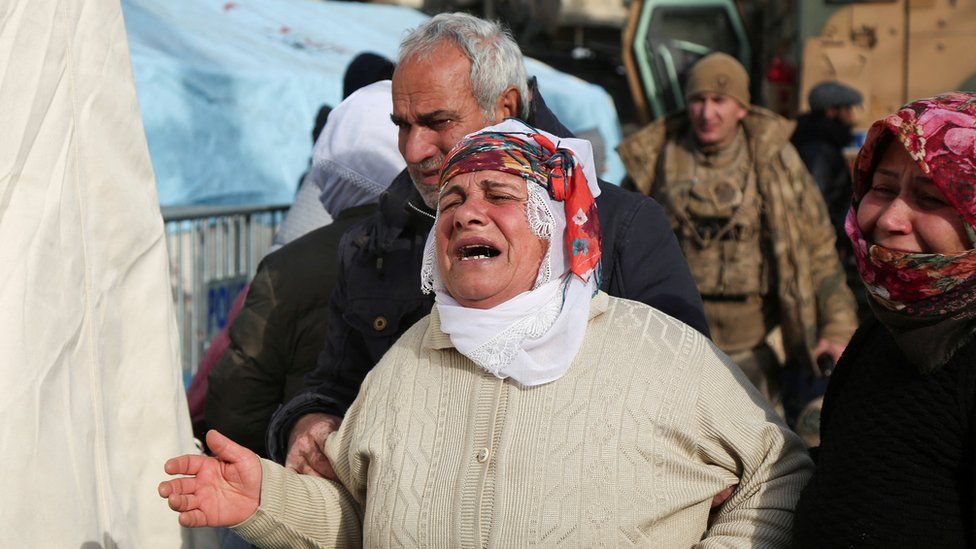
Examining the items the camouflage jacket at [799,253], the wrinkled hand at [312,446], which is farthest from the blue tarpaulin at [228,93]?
the wrinkled hand at [312,446]

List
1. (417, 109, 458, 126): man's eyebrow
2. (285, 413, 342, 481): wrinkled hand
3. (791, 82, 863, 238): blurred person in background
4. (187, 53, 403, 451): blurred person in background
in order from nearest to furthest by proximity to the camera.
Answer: (285, 413, 342, 481): wrinkled hand, (417, 109, 458, 126): man's eyebrow, (187, 53, 403, 451): blurred person in background, (791, 82, 863, 238): blurred person in background

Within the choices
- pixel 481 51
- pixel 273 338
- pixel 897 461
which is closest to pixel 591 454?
pixel 897 461

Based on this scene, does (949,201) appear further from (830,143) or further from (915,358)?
(830,143)

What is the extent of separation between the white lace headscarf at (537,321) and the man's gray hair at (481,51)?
2.06 feet

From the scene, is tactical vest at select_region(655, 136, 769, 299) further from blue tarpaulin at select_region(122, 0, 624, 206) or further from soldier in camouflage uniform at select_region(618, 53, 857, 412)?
blue tarpaulin at select_region(122, 0, 624, 206)

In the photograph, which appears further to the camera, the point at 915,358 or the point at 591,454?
the point at 591,454

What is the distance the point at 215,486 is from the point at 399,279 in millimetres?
788

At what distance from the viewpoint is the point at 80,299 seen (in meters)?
2.30

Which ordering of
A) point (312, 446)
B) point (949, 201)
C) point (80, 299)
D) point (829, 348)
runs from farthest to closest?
point (829, 348) < point (312, 446) < point (80, 299) < point (949, 201)

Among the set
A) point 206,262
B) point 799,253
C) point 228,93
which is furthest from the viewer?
point 228,93

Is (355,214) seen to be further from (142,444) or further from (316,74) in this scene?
(316,74)

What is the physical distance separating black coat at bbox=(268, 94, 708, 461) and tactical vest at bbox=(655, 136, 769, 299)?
8.42 feet

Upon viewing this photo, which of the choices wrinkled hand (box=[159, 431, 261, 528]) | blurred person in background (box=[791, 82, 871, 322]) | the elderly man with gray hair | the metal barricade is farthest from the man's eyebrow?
blurred person in background (box=[791, 82, 871, 322])

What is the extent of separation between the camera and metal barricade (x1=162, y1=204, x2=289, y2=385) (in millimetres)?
5547
